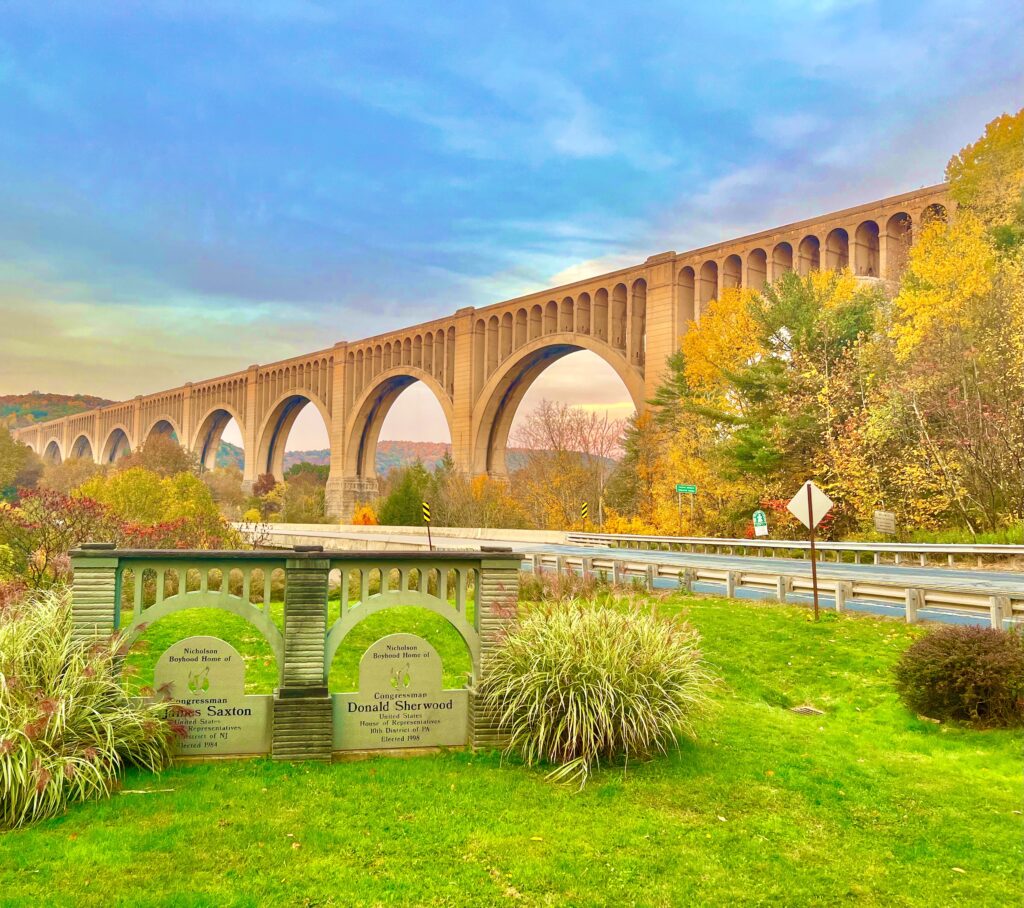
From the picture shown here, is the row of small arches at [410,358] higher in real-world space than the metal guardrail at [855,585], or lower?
higher

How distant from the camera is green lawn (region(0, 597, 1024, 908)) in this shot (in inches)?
199

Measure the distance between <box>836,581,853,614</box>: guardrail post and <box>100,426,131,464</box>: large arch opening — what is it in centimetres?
11472

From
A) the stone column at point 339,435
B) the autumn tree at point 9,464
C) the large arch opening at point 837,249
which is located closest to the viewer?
the large arch opening at point 837,249

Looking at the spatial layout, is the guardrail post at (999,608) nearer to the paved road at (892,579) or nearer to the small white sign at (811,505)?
the paved road at (892,579)

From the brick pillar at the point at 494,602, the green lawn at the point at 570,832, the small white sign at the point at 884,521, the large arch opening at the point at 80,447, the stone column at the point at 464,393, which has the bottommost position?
the green lawn at the point at 570,832

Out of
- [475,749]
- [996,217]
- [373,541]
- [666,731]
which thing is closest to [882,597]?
[666,731]

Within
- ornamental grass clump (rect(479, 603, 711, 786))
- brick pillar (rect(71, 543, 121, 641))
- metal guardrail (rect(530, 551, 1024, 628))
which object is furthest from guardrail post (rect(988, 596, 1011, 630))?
brick pillar (rect(71, 543, 121, 641))

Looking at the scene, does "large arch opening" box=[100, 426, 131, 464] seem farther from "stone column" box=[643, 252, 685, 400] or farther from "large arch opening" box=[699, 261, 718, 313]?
"large arch opening" box=[699, 261, 718, 313]

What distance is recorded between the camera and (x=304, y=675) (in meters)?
7.56

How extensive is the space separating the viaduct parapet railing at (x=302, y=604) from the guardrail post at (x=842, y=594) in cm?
762

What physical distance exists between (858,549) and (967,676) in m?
11.3

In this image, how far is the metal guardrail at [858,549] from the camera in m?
17.8

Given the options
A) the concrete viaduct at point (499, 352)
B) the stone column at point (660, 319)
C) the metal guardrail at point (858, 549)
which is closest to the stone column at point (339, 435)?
the concrete viaduct at point (499, 352)

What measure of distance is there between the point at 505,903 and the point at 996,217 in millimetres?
24340
